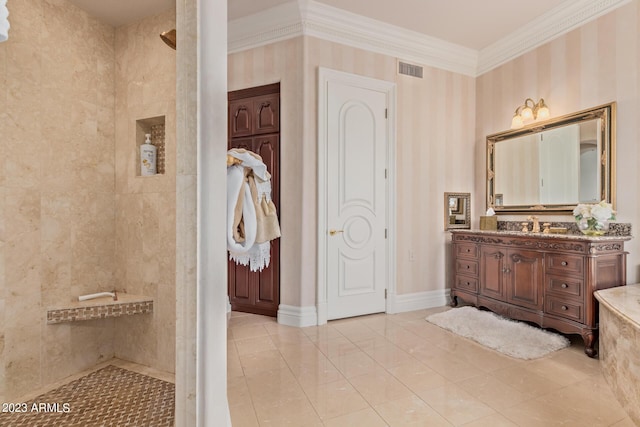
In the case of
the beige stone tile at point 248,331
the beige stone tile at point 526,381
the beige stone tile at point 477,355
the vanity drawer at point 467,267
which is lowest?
the beige stone tile at point 248,331

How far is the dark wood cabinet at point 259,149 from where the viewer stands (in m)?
3.50

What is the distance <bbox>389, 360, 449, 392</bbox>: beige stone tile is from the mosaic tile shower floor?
1442 mm

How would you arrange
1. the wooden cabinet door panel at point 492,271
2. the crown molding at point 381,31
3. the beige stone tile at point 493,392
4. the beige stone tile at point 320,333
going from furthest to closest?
the wooden cabinet door panel at point 492,271 → the crown molding at point 381,31 → the beige stone tile at point 320,333 → the beige stone tile at point 493,392

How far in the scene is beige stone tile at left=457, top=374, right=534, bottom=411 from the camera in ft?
6.23

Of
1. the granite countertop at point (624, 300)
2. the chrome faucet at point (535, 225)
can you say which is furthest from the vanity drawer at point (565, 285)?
the chrome faucet at point (535, 225)

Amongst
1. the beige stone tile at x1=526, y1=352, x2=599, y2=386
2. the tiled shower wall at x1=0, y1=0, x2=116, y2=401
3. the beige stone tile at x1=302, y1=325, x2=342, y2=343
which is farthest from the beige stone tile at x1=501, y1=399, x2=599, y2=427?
the tiled shower wall at x1=0, y1=0, x2=116, y2=401

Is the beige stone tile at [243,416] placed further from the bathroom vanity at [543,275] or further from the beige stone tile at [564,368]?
the bathroom vanity at [543,275]

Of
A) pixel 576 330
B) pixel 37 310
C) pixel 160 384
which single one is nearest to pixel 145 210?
pixel 37 310

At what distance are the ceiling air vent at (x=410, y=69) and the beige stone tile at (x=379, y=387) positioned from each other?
325cm

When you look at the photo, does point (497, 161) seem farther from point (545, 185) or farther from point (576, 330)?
point (576, 330)

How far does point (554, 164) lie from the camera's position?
3.40 m

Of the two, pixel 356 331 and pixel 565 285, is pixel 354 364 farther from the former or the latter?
pixel 565 285

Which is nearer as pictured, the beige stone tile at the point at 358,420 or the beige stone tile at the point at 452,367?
the beige stone tile at the point at 358,420

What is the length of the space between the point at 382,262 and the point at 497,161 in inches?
77.2
